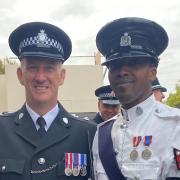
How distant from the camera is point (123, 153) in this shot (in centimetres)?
246

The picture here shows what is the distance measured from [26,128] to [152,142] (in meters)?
0.97

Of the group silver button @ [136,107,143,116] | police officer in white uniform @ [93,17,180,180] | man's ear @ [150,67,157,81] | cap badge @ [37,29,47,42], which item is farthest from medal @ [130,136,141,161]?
cap badge @ [37,29,47,42]

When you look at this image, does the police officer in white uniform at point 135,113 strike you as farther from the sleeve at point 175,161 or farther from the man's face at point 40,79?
the man's face at point 40,79

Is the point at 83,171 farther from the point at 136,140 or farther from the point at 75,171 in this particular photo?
the point at 136,140

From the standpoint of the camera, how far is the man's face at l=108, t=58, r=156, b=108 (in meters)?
2.50

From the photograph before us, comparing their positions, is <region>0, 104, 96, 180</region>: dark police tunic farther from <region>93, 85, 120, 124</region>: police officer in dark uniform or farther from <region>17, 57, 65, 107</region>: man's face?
<region>93, 85, 120, 124</region>: police officer in dark uniform

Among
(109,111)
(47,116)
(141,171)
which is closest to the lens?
(141,171)

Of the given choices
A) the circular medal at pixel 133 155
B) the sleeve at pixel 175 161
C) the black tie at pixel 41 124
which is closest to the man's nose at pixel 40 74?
the black tie at pixel 41 124

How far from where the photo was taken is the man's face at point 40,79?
2674 mm

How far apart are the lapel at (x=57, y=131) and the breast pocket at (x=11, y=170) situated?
168mm

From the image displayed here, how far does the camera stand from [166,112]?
8.05 feet

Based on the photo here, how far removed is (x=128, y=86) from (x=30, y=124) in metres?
0.82

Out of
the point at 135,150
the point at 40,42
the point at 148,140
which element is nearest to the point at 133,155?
the point at 135,150

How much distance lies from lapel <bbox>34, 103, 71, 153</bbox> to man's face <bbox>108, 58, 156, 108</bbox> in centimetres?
53
